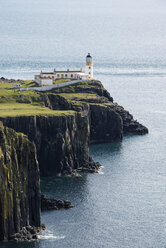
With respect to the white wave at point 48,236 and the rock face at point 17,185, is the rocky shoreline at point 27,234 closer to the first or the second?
the rock face at point 17,185

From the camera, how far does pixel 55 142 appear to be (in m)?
188

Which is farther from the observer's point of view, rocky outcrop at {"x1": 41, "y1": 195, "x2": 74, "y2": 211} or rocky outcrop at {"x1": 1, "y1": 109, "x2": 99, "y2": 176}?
rocky outcrop at {"x1": 1, "y1": 109, "x2": 99, "y2": 176}

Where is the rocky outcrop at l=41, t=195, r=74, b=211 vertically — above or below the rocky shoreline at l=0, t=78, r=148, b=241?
below

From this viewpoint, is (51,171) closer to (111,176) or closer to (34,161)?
(111,176)

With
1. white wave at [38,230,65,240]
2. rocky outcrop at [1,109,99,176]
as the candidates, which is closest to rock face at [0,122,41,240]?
white wave at [38,230,65,240]

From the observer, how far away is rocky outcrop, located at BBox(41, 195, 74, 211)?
157500 mm

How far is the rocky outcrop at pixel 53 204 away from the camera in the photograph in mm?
157500

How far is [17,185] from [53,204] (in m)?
19.6

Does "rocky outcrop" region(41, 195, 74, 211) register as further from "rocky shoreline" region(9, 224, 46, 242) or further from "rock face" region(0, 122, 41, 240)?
"rocky shoreline" region(9, 224, 46, 242)

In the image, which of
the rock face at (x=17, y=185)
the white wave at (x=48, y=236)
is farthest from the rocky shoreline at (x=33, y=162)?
the white wave at (x=48, y=236)

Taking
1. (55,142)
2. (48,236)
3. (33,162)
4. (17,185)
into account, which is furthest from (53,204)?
(55,142)

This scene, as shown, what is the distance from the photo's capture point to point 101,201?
163750mm

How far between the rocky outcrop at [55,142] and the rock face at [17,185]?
39.5 metres

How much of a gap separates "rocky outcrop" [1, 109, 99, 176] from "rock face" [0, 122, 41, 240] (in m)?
39.5
